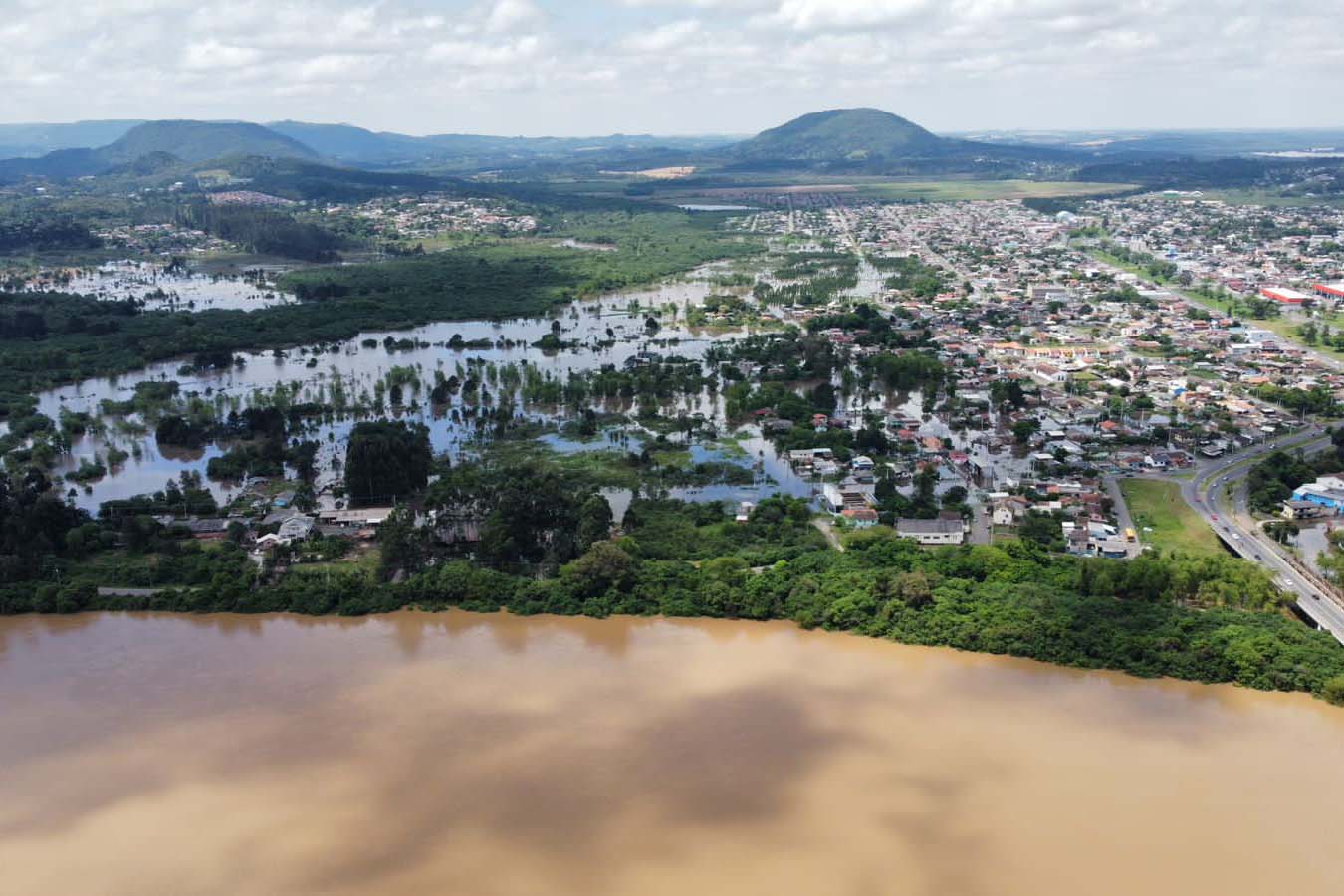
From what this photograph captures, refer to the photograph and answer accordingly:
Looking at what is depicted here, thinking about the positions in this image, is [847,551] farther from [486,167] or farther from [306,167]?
[486,167]

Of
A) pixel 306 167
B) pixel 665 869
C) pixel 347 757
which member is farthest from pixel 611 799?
pixel 306 167

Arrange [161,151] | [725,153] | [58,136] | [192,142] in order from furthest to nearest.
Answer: [58,136] < [725,153] < [192,142] < [161,151]

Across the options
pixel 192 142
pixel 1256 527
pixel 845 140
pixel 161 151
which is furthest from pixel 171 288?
pixel 845 140

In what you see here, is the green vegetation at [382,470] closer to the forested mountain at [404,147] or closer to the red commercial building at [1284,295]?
the red commercial building at [1284,295]

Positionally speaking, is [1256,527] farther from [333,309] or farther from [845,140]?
[845,140]

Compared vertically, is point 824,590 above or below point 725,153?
below

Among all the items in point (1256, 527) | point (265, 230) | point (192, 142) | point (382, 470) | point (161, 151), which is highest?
point (192, 142)

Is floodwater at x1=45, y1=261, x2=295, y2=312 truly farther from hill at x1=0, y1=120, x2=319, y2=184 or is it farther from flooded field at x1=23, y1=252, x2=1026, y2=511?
hill at x1=0, y1=120, x2=319, y2=184
